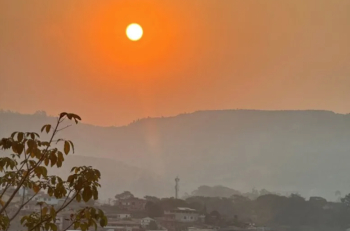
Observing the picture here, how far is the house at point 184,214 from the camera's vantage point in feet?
9.19

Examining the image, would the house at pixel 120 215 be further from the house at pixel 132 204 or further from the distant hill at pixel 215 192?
the distant hill at pixel 215 192

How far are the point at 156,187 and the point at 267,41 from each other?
1397 millimetres

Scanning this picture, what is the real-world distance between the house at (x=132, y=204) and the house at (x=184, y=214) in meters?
0.18

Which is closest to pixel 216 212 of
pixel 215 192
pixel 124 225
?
pixel 215 192

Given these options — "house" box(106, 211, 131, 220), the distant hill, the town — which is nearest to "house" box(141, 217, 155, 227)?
the town

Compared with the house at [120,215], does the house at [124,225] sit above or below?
below

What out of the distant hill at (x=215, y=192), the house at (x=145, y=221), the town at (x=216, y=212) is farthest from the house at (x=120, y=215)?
the distant hill at (x=215, y=192)

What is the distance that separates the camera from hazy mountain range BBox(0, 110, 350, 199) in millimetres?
2846

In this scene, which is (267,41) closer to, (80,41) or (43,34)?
(80,41)

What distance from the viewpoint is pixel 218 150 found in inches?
115

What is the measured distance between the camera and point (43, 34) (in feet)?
9.38

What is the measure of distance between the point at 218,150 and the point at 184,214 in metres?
0.54

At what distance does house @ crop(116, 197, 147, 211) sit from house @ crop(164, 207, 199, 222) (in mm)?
A: 183

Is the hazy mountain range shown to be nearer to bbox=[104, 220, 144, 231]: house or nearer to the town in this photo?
the town
